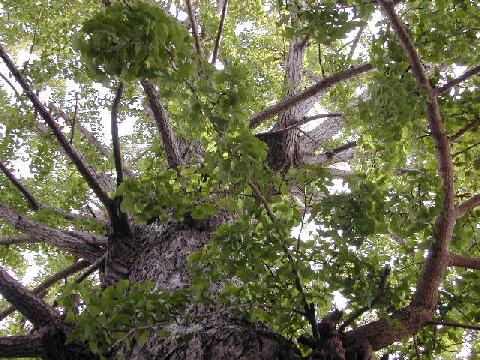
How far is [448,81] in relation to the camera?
2559 millimetres

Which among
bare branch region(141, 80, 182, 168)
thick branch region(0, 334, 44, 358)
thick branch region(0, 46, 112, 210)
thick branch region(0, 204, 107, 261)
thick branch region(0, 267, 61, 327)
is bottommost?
thick branch region(0, 334, 44, 358)

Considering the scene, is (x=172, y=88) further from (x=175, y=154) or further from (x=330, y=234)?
(x=175, y=154)

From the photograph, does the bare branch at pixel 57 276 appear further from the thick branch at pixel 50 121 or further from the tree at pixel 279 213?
the thick branch at pixel 50 121

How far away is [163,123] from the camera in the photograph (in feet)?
12.7

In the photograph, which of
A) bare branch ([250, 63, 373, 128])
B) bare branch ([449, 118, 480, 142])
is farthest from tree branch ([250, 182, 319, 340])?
bare branch ([250, 63, 373, 128])

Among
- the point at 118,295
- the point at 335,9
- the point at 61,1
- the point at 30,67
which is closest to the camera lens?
the point at 118,295

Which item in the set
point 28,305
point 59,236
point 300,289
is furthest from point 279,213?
point 59,236

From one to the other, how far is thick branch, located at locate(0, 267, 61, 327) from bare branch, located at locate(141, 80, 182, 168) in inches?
64.9

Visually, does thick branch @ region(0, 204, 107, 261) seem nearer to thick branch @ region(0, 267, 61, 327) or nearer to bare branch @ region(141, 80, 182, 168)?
bare branch @ region(141, 80, 182, 168)

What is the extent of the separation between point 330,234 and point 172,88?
1041 millimetres

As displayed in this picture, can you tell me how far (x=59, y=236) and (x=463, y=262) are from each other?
308 centimetres

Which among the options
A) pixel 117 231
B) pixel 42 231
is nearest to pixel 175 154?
pixel 117 231

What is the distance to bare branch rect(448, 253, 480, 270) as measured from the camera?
2.54m

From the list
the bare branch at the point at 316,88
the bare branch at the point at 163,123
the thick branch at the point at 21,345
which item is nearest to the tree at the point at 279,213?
the thick branch at the point at 21,345
